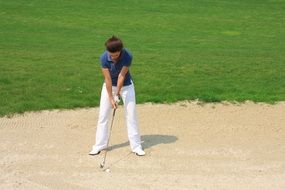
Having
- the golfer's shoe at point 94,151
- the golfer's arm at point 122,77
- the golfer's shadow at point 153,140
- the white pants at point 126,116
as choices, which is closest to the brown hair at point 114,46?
the golfer's arm at point 122,77

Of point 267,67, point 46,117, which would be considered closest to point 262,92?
point 267,67

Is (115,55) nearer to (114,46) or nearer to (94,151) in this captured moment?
(114,46)

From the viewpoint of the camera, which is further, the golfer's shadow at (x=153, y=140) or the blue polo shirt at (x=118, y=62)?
the golfer's shadow at (x=153, y=140)

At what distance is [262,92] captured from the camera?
12773 mm

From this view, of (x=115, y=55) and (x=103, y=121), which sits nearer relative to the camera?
(x=115, y=55)

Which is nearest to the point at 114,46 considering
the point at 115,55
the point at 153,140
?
the point at 115,55

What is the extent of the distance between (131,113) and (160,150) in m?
0.86

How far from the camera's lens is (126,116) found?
8672 millimetres

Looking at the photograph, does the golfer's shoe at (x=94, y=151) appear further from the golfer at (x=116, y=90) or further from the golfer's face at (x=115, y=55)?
the golfer's face at (x=115, y=55)

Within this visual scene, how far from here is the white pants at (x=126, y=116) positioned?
8523 millimetres

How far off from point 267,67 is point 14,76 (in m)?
7.17

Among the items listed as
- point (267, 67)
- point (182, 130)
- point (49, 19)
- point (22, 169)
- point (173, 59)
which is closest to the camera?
point (22, 169)

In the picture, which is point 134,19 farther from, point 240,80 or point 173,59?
point 240,80

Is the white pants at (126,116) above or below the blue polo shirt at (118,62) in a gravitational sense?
below
